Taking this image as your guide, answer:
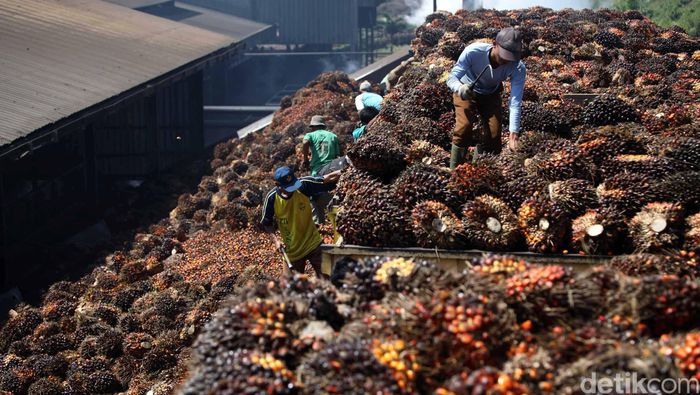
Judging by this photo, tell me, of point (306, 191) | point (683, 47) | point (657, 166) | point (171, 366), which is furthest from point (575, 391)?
point (683, 47)

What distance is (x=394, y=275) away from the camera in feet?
21.3

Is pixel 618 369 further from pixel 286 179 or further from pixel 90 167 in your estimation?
pixel 90 167

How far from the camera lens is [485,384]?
17.1 ft

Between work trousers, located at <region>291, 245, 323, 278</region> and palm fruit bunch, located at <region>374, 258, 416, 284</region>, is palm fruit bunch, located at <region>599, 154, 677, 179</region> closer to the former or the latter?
work trousers, located at <region>291, 245, 323, 278</region>

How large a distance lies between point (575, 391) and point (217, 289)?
7942 millimetres

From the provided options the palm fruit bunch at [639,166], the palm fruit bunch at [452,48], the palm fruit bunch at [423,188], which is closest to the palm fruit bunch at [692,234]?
the palm fruit bunch at [639,166]

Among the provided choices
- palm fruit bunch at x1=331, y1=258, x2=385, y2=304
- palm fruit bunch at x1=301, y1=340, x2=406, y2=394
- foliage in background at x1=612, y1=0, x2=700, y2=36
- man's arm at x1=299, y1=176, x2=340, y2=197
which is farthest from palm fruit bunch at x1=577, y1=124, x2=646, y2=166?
foliage in background at x1=612, y1=0, x2=700, y2=36

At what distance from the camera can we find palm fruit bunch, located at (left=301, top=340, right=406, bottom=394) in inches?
215

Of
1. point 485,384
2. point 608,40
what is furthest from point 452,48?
point 485,384

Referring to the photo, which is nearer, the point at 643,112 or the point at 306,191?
the point at 306,191

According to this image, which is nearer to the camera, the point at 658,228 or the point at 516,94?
the point at 658,228

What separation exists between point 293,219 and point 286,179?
486mm

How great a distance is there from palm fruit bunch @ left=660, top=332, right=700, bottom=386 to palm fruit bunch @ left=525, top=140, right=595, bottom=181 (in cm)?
389

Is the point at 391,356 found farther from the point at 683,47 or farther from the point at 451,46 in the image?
the point at 683,47
